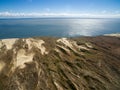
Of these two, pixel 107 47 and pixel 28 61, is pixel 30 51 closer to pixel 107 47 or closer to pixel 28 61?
pixel 28 61

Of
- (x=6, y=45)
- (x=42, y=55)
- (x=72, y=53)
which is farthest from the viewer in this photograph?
(x=6, y=45)

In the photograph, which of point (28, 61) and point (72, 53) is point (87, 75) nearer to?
point (72, 53)

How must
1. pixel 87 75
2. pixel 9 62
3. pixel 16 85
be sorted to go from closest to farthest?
pixel 16 85 < pixel 87 75 < pixel 9 62

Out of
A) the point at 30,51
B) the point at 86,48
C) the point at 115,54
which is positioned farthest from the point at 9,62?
the point at 115,54

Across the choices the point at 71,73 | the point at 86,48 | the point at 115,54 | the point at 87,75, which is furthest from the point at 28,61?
the point at 115,54

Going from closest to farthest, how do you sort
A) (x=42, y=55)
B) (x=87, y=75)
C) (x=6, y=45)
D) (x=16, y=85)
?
1. (x=16, y=85)
2. (x=87, y=75)
3. (x=42, y=55)
4. (x=6, y=45)

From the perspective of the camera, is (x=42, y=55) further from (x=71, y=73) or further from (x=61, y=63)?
(x=71, y=73)

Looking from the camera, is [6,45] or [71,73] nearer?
[71,73]

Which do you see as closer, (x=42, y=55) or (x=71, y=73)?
(x=71, y=73)

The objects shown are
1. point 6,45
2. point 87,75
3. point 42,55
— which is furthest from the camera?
point 6,45
